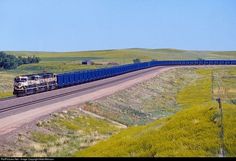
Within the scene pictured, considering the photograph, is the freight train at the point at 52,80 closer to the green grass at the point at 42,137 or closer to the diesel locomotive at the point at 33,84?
the diesel locomotive at the point at 33,84

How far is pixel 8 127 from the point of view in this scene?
32125 mm

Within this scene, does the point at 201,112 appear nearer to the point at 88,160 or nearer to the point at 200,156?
the point at 200,156

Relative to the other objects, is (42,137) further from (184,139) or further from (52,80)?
(52,80)

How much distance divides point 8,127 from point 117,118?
583 inches

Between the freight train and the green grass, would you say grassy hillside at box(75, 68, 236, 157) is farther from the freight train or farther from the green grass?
the freight train

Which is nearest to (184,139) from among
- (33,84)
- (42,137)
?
(42,137)

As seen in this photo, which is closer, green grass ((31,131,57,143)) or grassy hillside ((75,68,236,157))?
grassy hillside ((75,68,236,157))

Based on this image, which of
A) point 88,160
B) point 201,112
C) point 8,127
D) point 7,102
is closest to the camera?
point 88,160

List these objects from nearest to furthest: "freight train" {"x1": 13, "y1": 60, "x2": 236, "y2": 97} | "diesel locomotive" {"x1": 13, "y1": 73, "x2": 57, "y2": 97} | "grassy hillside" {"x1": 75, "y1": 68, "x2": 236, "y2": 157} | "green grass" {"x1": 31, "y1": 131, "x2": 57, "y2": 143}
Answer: "grassy hillside" {"x1": 75, "y1": 68, "x2": 236, "y2": 157}, "green grass" {"x1": 31, "y1": 131, "x2": 57, "y2": 143}, "diesel locomotive" {"x1": 13, "y1": 73, "x2": 57, "y2": 97}, "freight train" {"x1": 13, "y1": 60, "x2": 236, "y2": 97}

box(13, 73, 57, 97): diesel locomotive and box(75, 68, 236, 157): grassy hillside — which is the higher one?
box(75, 68, 236, 157): grassy hillside

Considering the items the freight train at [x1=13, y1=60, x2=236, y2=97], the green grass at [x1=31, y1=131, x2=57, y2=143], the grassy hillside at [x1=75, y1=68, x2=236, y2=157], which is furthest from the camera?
the freight train at [x1=13, y1=60, x2=236, y2=97]

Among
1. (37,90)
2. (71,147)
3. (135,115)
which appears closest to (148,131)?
(71,147)

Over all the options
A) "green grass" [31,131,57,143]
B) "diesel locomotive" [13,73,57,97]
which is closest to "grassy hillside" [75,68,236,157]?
"green grass" [31,131,57,143]

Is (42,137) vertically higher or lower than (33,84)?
lower
